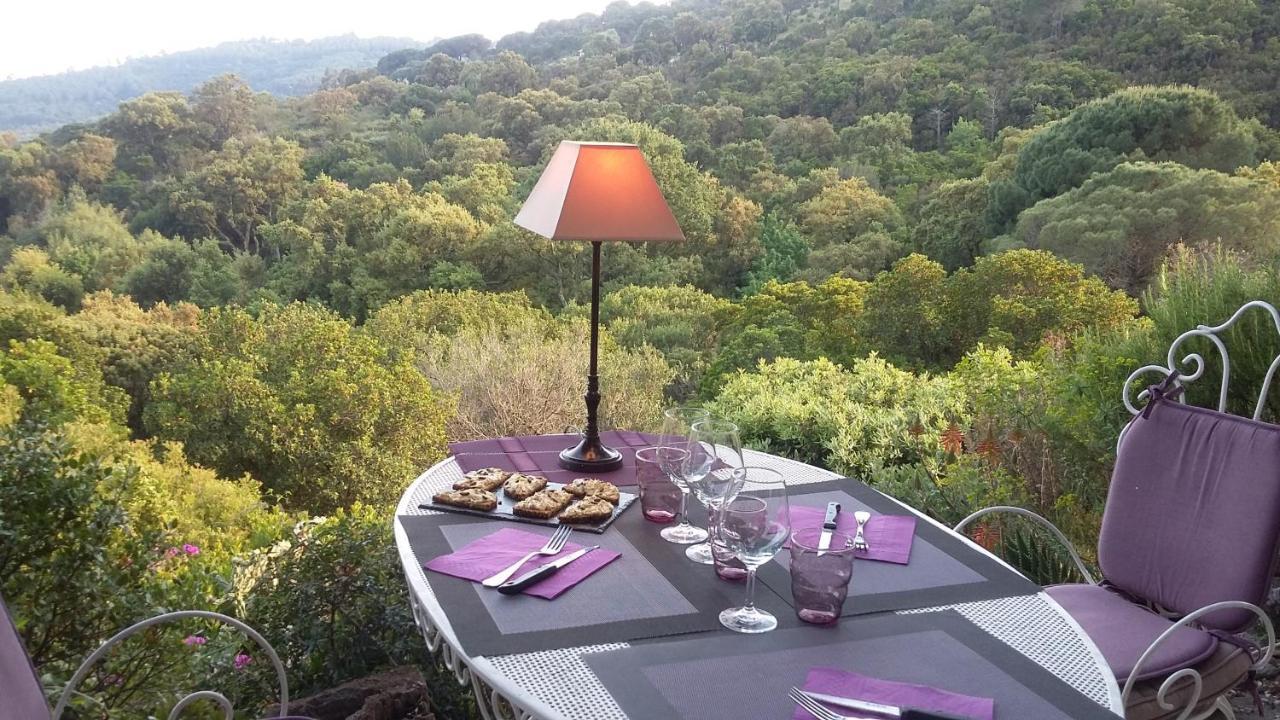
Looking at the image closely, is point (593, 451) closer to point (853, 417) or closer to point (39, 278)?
point (853, 417)

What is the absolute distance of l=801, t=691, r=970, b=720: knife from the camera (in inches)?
40.8

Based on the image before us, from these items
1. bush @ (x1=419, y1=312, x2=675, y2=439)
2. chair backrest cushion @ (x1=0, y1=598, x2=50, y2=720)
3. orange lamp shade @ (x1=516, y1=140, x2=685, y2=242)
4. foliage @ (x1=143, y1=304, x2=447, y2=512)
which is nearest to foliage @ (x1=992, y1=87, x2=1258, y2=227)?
bush @ (x1=419, y1=312, x2=675, y2=439)

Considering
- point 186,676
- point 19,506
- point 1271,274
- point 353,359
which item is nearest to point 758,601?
point 186,676

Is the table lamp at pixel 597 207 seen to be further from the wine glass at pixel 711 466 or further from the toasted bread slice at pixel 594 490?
the wine glass at pixel 711 466

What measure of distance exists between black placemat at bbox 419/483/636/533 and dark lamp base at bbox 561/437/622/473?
19 cm

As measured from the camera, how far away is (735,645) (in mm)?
1231

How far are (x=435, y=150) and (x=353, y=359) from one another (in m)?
13.3

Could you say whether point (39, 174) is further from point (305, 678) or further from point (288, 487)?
point (305, 678)

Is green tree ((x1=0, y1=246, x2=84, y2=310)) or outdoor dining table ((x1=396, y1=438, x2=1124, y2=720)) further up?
outdoor dining table ((x1=396, y1=438, x2=1124, y2=720))

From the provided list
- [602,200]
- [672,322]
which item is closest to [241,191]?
[672,322]

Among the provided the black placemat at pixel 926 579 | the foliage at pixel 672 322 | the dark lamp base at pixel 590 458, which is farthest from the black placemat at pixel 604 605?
the foliage at pixel 672 322

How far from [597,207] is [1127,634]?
1320 millimetres

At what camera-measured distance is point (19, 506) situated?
1729mm

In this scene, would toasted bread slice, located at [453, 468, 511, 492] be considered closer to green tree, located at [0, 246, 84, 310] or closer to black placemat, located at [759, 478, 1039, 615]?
black placemat, located at [759, 478, 1039, 615]
